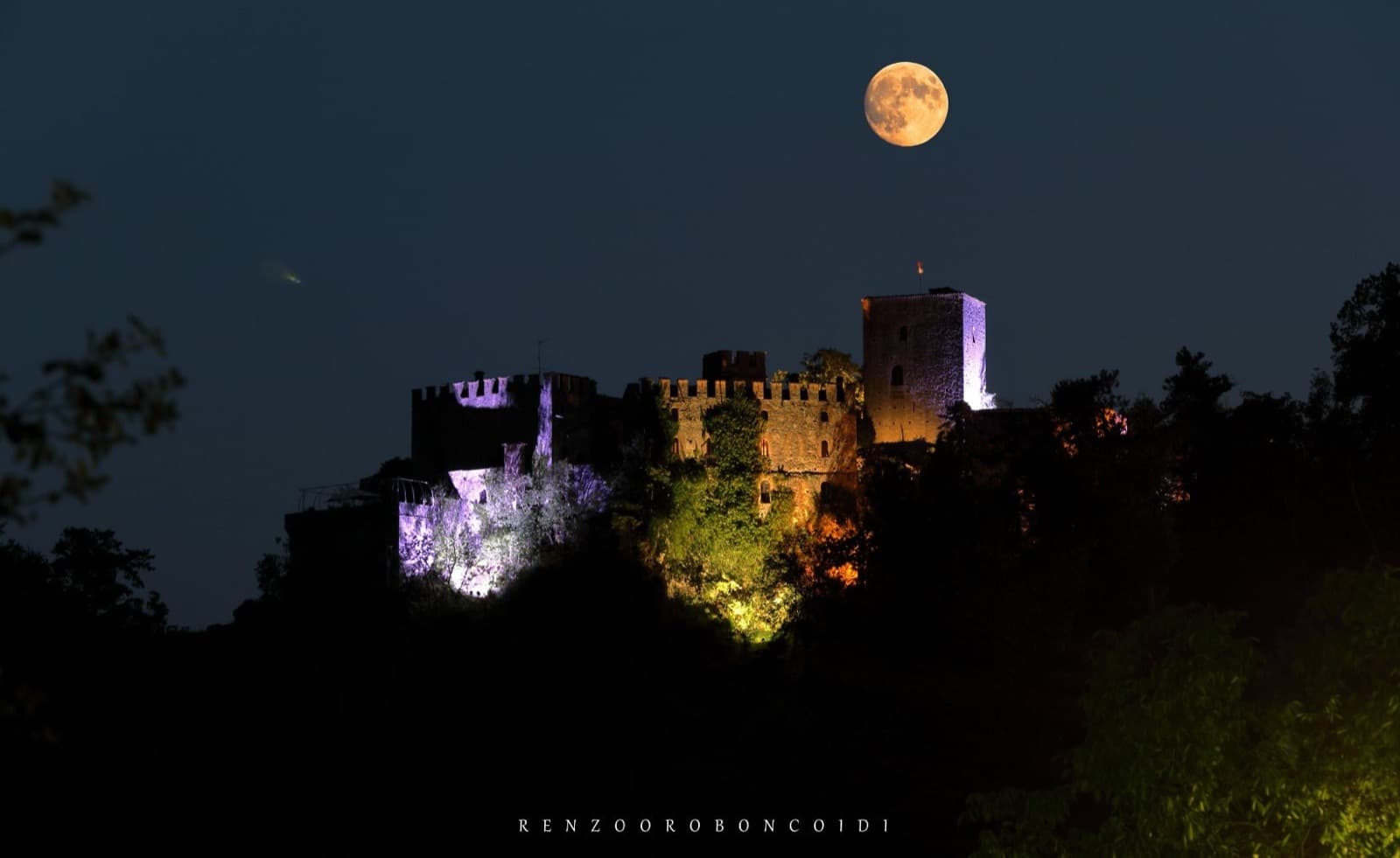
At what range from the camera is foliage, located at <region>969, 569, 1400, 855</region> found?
46.1ft

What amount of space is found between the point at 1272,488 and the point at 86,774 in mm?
26673

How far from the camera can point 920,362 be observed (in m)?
44.7

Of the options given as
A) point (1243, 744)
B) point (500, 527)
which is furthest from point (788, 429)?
point (1243, 744)

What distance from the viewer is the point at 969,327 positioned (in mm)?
44906

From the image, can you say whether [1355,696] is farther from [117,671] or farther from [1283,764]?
[117,671]

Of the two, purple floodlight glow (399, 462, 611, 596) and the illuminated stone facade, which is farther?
the illuminated stone facade

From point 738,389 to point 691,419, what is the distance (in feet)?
4.66

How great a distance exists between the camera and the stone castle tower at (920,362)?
44.4 meters

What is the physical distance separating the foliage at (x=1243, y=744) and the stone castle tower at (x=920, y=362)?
2881 centimetres

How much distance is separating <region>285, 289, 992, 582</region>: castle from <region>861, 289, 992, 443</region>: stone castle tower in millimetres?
31

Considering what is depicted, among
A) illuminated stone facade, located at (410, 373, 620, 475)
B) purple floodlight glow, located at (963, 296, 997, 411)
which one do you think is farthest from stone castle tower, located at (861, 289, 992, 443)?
illuminated stone facade, located at (410, 373, 620, 475)

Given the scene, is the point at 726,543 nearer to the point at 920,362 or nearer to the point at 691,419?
the point at 691,419

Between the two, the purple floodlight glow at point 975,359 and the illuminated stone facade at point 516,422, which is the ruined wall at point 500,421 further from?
the purple floodlight glow at point 975,359

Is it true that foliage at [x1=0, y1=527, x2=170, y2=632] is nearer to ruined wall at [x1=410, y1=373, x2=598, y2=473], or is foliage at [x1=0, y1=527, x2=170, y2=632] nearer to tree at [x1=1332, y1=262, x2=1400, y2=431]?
ruined wall at [x1=410, y1=373, x2=598, y2=473]
